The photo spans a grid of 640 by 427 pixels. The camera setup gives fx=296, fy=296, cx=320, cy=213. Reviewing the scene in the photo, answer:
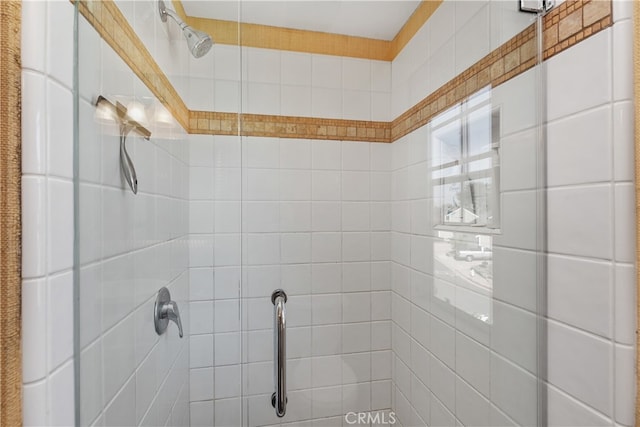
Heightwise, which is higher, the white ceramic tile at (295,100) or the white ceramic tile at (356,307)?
the white ceramic tile at (295,100)

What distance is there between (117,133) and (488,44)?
3.72ft

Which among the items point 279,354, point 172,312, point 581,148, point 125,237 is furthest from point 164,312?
point 581,148

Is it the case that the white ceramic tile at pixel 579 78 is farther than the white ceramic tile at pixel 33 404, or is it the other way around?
the white ceramic tile at pixel 579 78

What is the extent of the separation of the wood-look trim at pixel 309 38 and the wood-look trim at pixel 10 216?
0.80 meters

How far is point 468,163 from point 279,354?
1.00 meters

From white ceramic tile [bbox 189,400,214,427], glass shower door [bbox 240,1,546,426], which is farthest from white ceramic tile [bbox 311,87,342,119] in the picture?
white ceramic tile [bbox 189,400,214,427]

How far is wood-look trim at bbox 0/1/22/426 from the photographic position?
1.45 feet

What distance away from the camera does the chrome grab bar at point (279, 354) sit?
3.56 feet

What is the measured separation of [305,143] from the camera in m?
1.41

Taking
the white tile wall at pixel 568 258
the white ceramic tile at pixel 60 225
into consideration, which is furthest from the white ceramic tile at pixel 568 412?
the white ceramic tile at pixel 60 225

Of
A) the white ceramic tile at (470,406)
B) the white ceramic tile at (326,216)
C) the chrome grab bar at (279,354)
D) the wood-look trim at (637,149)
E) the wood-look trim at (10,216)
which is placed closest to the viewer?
the wood-look trim at (10,216)

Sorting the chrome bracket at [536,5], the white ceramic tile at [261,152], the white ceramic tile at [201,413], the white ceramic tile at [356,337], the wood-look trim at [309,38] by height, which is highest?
the wood-look trim at [309,38]

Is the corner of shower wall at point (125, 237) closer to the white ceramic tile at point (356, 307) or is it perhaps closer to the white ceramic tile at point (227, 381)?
the white ceramic tile at point (227, 381)

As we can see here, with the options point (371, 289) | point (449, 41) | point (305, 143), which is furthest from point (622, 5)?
point (371, 289)
